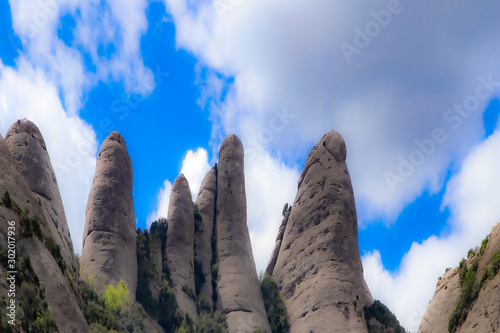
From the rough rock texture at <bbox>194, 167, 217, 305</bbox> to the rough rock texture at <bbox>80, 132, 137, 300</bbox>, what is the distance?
7.88 m

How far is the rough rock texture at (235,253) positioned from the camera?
55000 millimetres

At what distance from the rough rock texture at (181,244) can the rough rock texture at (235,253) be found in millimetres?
3337

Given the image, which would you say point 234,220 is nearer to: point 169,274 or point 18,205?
point 169,274

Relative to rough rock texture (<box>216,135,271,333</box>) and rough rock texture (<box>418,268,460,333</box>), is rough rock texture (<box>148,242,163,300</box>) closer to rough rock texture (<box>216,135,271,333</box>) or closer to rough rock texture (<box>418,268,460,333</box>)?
rough rock texture (<box>216,135,271,333</box>)

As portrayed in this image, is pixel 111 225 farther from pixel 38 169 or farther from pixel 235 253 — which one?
pixel 235 253

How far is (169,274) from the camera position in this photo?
56.1 metres

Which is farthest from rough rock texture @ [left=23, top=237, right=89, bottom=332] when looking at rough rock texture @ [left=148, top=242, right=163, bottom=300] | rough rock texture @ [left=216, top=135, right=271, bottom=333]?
rough rock texture @ [left=216, top=135, right=271, bottom=333]

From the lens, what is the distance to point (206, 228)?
63.4m

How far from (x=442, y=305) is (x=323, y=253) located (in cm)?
2307

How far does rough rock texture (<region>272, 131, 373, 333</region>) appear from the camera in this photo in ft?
172

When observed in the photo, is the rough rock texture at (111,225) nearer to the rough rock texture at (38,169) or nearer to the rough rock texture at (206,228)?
the rough rock texture at (38,169)

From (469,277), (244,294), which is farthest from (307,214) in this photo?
(469,277)

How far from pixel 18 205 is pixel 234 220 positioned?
3891 cm

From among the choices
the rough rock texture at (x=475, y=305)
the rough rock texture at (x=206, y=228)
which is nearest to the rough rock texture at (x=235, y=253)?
the rough rock texture at (x=206, y=228)
